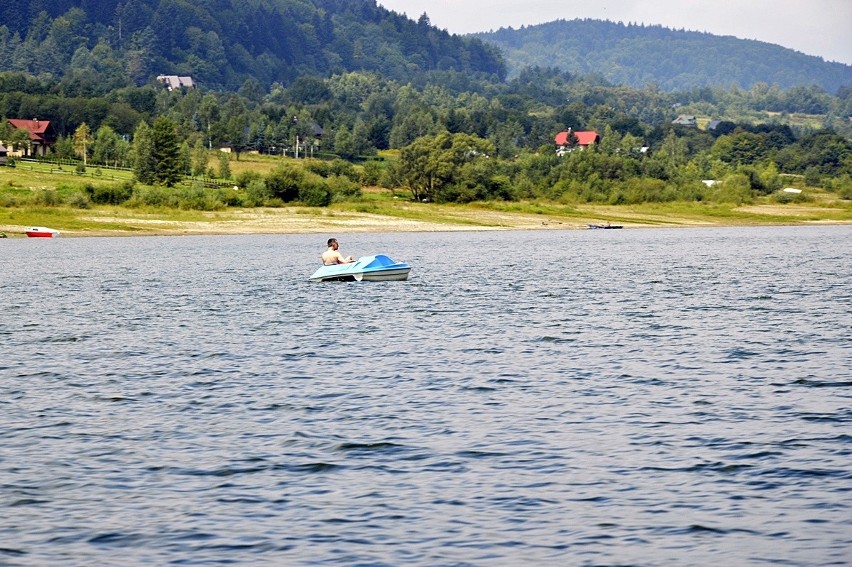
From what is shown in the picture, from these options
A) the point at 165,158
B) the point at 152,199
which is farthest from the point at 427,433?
the point at 165,158

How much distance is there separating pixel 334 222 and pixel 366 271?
264 ft

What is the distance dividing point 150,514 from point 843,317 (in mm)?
36554

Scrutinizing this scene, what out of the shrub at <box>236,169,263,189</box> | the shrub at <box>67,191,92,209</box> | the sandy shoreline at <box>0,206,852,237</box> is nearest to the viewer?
the sandy shoreline at <box>0,206,852,237</box>

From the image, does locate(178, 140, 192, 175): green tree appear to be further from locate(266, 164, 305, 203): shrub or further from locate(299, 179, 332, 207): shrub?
locate(299, 179, 332, 207): shrub

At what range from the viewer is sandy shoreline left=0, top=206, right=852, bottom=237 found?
136 meters

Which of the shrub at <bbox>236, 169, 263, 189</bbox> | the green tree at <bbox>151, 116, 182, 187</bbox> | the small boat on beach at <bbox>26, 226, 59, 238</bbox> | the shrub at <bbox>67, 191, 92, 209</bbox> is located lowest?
the small boat on beach at <bbox>26, 226, 59, 238</bbox>

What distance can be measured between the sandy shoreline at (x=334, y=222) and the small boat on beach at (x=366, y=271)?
66.9 m

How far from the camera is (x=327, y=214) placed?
153 m

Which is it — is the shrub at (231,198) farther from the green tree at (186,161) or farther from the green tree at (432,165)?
the green tree at (432,165)

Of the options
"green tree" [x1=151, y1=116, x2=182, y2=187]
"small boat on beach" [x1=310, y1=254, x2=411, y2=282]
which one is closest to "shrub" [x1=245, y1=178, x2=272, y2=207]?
"green tree" [x1=151, y1=116, x2=182, y2=187]

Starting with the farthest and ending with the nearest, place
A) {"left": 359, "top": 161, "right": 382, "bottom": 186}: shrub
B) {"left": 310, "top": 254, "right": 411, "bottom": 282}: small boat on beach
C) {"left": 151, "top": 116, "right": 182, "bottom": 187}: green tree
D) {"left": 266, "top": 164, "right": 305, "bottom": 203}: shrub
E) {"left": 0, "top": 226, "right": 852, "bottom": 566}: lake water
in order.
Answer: {"left": 359, "top": 161, "right": 382, "bottom": 186}: shrub < {"left": 151, "top": 116, "right": 182, "bottom": 187}: green tree < {"left": 266, "top": 164, "right": 305, "bottom": 203}: shrub < {"left": 310, "top": 254, "right": 411, "bottom": 282}: small boat on beach < {"left": 0, "top": 226, "right": 852, "bottom": 566}: lake water

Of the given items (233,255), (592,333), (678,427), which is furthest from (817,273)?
(678,427)

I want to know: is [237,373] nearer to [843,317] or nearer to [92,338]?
[92,338]

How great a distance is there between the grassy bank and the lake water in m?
81.4
